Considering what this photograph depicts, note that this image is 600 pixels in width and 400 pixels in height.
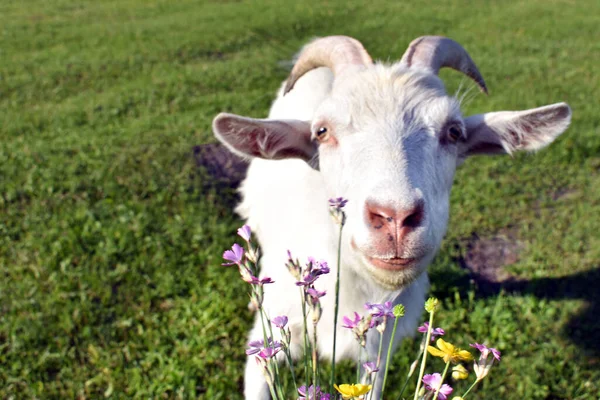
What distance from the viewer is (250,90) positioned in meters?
8.61

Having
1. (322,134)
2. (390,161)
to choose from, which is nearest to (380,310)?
(390,161)

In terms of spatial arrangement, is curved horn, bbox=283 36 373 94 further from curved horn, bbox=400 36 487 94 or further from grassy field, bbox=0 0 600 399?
grassy field, bbox=0 0 600 399

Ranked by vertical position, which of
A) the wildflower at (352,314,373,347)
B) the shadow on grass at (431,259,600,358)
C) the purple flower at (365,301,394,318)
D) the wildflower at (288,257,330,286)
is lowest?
the shadow on grass at (431,259,600,358)

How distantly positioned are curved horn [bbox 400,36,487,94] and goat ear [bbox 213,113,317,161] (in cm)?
72

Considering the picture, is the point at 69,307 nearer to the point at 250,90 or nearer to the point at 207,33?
the point at 250,90

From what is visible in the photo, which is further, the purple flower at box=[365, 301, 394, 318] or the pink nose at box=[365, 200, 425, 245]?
the pink nose at box=[365, 200, 425, 245]

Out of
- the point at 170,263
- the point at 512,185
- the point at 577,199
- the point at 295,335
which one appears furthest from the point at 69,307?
the point at 577,199

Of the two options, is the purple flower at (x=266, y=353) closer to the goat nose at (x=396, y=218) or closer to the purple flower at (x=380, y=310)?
the purple flower at (x=380, y=310)

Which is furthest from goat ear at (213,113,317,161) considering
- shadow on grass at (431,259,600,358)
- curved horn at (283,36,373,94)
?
shadow on grass at (431,259,600,358)

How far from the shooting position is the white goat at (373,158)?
2.17 m

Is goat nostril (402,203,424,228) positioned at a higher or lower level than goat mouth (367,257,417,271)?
higher

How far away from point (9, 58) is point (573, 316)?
33.0 feet

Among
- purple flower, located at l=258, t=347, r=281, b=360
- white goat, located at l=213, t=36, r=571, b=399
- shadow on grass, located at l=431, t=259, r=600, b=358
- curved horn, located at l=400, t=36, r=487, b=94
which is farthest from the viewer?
shadow on grass, located at l=431, t=259, r=600, b=358

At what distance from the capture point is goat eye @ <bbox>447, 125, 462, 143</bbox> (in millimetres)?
2752
